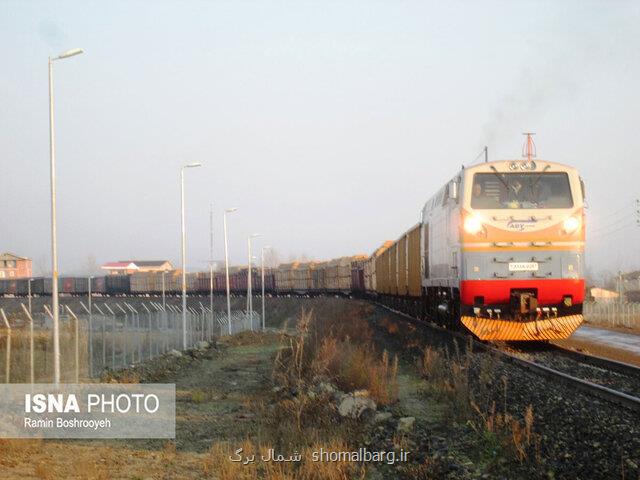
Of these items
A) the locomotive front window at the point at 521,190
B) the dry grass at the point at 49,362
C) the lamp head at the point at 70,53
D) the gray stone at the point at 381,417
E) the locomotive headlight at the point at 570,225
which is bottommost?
the dry grass at the point at 49,362

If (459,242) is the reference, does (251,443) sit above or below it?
below

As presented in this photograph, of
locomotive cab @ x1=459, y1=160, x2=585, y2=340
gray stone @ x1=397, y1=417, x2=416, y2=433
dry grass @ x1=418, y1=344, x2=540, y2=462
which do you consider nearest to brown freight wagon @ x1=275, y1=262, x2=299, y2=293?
locomotive cab @ x1=459, y1=160, x2=585, y2=340

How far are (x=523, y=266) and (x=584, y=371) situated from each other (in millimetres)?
3458

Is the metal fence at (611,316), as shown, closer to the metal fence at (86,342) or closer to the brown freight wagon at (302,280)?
the metal fence at (86,342)

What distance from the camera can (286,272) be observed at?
3123 inches

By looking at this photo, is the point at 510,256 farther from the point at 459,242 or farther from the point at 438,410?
the point at 438,410

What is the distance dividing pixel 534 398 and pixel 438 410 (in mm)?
1403

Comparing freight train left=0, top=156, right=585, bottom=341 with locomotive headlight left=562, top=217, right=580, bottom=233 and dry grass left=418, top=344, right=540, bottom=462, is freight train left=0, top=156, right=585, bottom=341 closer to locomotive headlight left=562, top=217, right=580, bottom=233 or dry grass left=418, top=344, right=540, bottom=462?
locomotive headlight left=562, top=217, right=580, bottom=233

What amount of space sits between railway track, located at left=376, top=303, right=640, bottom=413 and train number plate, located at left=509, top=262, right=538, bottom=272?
74.7 inches

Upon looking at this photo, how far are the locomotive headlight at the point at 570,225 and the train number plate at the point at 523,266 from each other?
1.09m

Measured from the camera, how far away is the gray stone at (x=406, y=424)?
893 centimetres

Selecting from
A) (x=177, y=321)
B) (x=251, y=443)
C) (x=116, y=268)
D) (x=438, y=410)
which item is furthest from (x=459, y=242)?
(x=116, y=268)

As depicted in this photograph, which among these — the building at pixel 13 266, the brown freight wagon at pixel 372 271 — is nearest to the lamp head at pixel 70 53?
the brown freight wagon at pixel 372 271

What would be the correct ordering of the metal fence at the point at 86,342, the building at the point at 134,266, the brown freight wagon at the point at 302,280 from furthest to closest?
the building at the point at 134,266 → the brown freight wagon at the point at 302,280 → the metal fence at the point at 86,342
